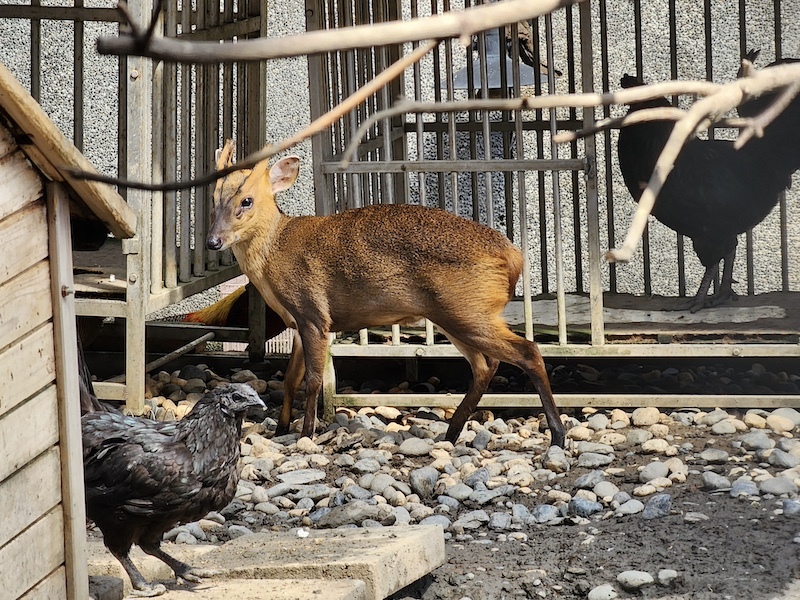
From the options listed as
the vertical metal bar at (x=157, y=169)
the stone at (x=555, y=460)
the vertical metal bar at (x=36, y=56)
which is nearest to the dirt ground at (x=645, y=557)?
the stone at (x=555, y=460)

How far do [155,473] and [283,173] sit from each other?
3197mm

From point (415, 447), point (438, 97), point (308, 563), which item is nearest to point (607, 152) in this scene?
point (438, 97)

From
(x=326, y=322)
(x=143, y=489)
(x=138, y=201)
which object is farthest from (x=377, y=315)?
(x=143, y=489)

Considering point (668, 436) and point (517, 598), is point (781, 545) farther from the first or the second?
point (668, 436)

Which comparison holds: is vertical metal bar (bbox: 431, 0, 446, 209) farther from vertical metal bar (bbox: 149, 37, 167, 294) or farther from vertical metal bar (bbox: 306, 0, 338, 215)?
vertical metal bar (bbox: 149, 37, 167, 294)

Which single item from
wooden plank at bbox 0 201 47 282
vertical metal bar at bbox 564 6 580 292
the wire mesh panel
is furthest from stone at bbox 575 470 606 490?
wooden plank at bbox 0 201 47 282

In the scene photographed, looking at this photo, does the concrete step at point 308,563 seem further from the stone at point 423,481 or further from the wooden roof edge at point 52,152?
the wooden roof edge at point 52,152

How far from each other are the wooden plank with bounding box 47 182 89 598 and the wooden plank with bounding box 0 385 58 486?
34 mm

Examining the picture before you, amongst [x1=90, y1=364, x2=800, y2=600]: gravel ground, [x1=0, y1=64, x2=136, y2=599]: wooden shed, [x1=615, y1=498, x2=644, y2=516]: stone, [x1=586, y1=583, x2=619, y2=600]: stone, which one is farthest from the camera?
[x1=615, y1=498, x2=644, y2=516]: stone

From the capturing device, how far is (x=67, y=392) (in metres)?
3.20

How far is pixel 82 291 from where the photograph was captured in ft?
21.2

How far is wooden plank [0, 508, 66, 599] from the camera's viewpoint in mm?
2959

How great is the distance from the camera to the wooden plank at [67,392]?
319 centimetres

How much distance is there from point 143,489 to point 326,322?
2.79 meters
